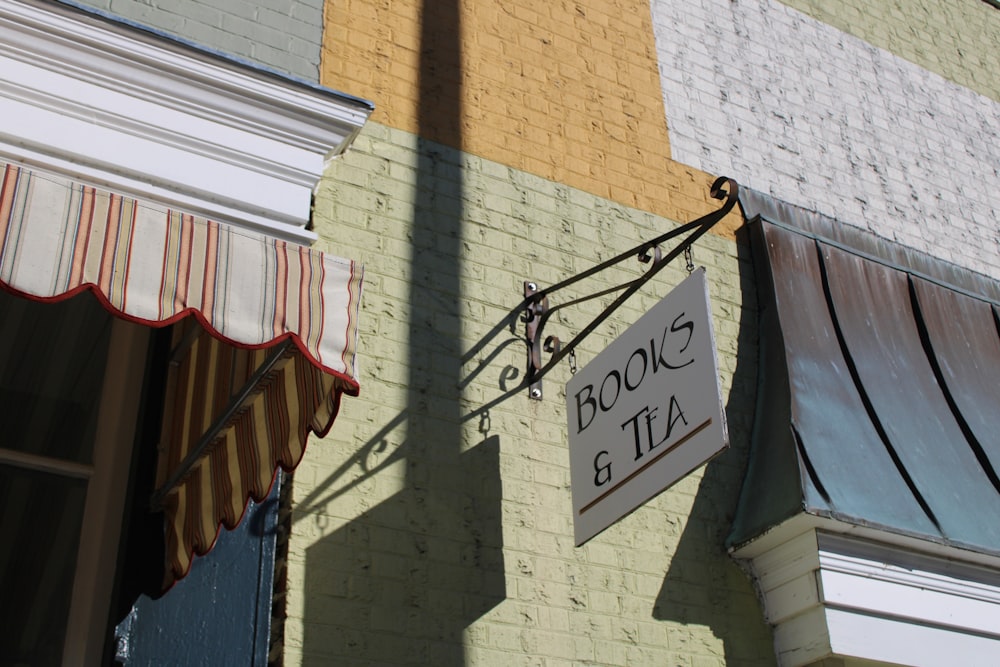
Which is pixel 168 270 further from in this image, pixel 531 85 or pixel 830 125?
pixel 830 125

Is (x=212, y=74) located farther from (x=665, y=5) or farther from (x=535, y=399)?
(x=665, y=5)

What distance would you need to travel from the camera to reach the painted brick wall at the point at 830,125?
681 centimetres

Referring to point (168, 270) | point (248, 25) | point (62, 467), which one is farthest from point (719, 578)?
point (248, 25)

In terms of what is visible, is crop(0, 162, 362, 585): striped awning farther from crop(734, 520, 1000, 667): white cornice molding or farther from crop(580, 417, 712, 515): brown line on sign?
crop(734, 520, 1000, 667): white cornice molding

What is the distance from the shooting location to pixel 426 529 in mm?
4668

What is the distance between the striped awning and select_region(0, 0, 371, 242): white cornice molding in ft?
2.05

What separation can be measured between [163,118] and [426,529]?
5.95 ft

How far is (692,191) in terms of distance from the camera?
641 cm

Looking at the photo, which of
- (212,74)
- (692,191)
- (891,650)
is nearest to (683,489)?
(891,650)

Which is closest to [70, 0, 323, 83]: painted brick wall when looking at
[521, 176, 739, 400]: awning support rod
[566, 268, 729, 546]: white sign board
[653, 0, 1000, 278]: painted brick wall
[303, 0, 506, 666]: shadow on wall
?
[303, 0, 506, 666]: shadow on wall

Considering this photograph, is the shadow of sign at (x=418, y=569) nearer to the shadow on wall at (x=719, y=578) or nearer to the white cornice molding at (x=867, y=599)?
the shadow on wall at (x=719, y=578)

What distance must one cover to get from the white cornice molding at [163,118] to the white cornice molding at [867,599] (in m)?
2.43

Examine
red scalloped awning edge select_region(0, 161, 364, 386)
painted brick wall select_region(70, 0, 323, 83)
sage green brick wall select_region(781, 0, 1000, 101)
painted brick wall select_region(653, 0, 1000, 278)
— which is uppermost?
sage green brick wall select_region(781, 0, 1000, 101)

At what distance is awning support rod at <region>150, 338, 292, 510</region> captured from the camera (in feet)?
12.3
